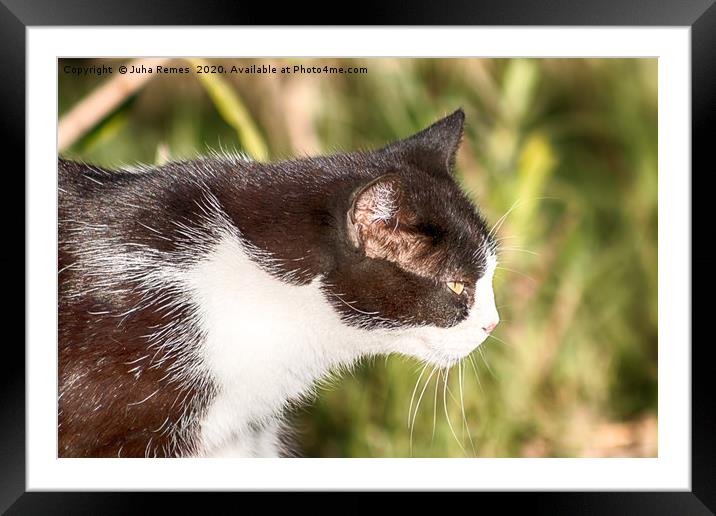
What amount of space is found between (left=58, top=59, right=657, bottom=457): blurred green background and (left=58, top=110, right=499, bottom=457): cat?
23.4 inches

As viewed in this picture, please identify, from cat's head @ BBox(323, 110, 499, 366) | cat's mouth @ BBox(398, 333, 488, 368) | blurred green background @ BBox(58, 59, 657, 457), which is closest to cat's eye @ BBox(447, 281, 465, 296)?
cat's head @ BBox(323, 110, 499, 366)

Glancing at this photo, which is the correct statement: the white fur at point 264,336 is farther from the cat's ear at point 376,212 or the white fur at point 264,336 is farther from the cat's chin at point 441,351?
the cat's ear at point 376,212

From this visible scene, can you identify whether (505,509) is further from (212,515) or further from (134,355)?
(134,355)

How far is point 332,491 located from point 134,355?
0.55 metres

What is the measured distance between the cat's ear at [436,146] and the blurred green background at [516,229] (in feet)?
1.64

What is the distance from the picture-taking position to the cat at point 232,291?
209 centimetres

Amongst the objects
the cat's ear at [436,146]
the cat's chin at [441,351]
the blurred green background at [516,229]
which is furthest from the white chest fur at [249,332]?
the blurred green background at [516,229]

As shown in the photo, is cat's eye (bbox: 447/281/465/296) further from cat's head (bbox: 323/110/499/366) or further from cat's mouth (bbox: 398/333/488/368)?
cat's mouth (bbox: 398/333/488/368)

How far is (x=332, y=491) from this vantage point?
7.08 ft

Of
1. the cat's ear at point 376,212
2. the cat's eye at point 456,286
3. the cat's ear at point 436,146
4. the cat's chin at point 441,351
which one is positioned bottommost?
the cat's chin at point 441,351
